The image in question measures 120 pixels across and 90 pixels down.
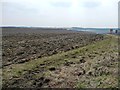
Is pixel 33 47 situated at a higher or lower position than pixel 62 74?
higher

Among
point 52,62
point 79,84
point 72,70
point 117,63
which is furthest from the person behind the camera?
point 52,62

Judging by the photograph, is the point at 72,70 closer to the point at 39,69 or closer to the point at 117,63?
the point at 39,69

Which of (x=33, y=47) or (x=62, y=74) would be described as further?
(x=33, y=47)

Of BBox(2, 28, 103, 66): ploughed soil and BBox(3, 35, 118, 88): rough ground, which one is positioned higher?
BBox(2, 28, 103, 66): ploughed soil

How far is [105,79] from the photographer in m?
11.4

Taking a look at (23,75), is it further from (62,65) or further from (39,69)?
(62,65)

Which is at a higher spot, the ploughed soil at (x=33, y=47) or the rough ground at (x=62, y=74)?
the ploughed soil at (x=33, y=47)

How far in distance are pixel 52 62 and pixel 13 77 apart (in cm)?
383

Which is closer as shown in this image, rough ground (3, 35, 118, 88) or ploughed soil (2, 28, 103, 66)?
rough ground (3, 35, 118, 88)

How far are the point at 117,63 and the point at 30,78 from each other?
5.22 m

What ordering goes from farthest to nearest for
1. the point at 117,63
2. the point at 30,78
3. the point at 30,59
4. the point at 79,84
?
the point at 30,59
the point at 117,63
the point at 30,78
the point at 79,84

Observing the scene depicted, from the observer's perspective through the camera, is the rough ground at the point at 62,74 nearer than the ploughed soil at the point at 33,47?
Yes

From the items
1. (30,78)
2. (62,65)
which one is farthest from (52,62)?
(30,78)

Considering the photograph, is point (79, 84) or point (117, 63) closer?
point (79, 84)
